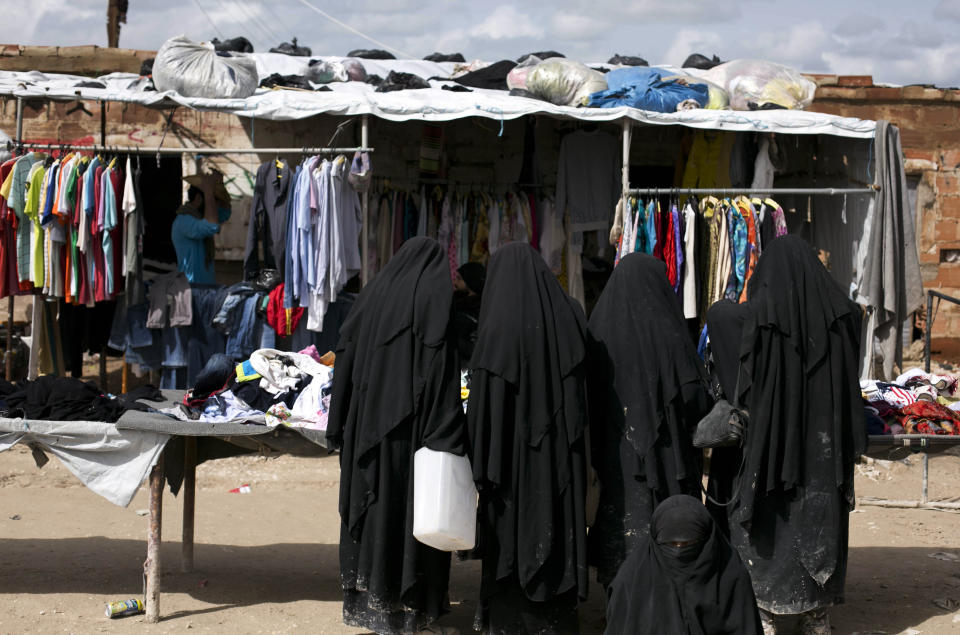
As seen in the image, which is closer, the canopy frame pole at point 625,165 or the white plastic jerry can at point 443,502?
the white plastic jerry can at point 443,502

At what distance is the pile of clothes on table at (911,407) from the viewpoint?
4824mm

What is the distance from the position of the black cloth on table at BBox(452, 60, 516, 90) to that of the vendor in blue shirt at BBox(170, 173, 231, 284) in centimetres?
248

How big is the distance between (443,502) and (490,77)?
242 inches

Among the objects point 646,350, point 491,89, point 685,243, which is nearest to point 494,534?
point 646,350

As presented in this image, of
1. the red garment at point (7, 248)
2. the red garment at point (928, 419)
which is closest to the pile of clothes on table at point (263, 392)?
the red garment at point (928, 419)

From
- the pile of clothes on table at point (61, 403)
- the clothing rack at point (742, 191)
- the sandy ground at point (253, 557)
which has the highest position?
the clothing rack at point (742, 191)

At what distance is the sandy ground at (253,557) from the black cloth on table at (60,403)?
910 mm

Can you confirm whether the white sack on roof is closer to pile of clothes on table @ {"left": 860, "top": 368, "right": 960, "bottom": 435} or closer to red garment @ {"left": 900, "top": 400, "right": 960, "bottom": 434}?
pile of clothes on table @ {"left": 860, "top": 368, "right": 960, "bottom": 435}

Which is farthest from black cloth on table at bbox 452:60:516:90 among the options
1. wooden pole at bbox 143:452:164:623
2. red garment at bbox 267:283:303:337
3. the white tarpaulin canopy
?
wooden pole at bbox 143:452:164:623

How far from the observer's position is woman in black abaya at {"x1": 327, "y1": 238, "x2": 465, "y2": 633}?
4.07 m

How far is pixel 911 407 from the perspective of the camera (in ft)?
16.3

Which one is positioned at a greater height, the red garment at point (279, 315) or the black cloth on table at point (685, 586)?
the red garment at point (279, 315)

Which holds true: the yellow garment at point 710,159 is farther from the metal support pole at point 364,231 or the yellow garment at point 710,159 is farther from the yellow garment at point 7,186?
the yellow garment at point 7,186

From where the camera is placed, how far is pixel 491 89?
920cm
